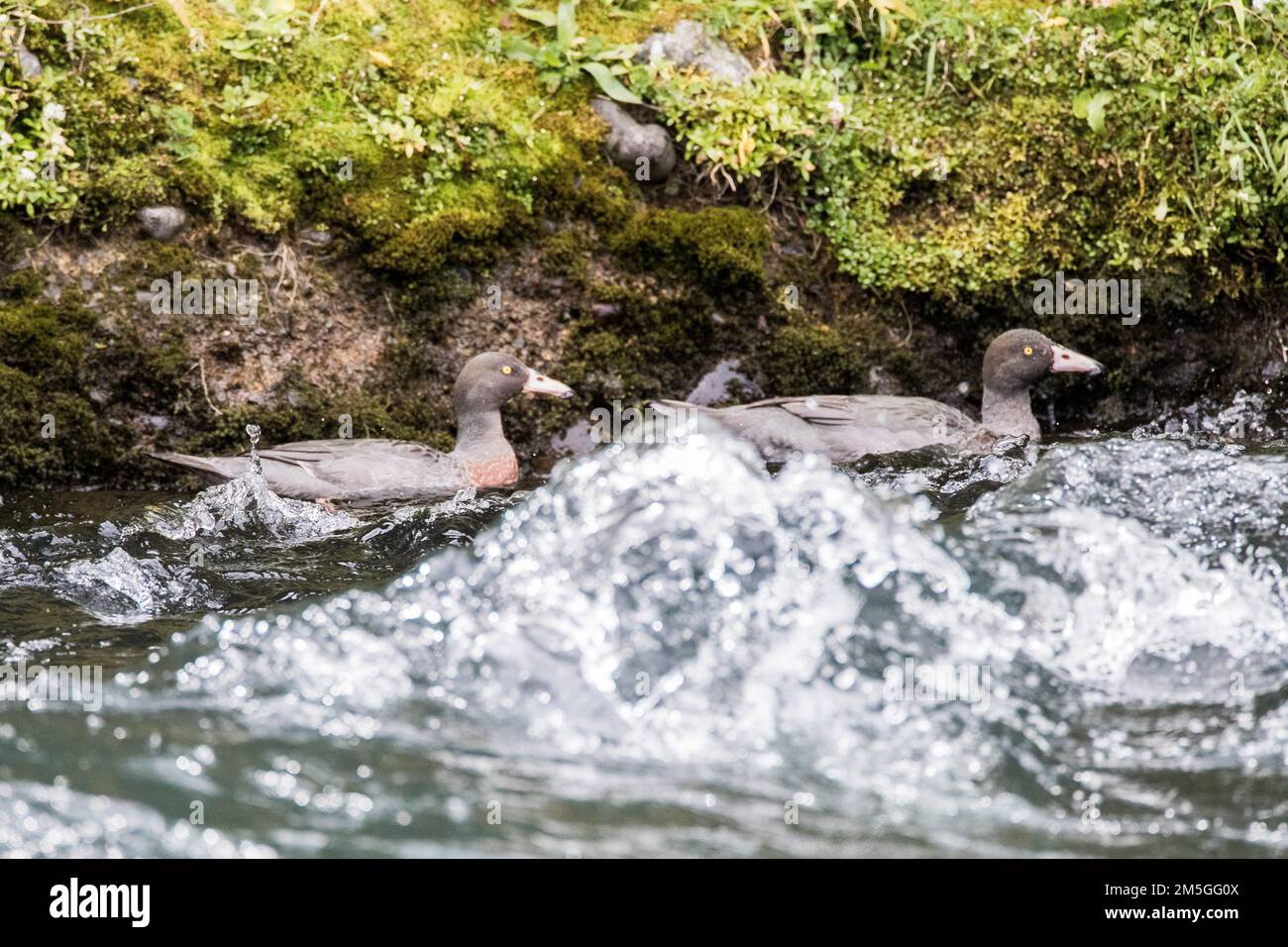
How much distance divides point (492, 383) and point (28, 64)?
2827 mm

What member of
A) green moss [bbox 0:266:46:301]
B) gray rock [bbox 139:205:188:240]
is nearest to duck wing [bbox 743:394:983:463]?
gray rock [bbox 139:205:188:240]

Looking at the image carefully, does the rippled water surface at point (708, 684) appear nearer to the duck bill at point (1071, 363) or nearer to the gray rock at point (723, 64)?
the duck bill at point (1071, 363)

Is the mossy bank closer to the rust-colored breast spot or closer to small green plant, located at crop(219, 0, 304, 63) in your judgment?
small green plant, located at crop(219, 0, 304, 63)

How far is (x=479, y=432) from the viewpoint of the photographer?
7.37 metres

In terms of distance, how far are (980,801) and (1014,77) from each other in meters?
5.54

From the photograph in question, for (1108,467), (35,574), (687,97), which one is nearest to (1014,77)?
(687,97)

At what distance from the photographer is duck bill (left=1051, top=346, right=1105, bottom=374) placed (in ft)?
25.2

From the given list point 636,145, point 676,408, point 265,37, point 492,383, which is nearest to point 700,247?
point 636,145

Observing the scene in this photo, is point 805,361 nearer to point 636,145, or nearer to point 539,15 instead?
point 636,145

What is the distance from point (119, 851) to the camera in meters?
3.43

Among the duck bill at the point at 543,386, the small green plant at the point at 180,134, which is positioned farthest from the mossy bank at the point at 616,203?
the duck bill at the point at 543,386

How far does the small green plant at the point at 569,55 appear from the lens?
787 centimetres

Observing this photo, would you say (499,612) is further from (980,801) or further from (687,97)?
(687,97)

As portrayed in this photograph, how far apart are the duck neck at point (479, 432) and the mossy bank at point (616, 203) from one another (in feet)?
1.11
